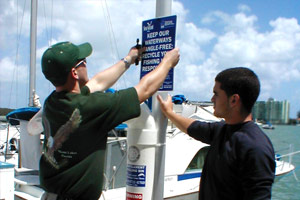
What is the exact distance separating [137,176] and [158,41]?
1040 mm

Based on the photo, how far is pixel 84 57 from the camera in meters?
2.16

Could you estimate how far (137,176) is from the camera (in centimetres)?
255

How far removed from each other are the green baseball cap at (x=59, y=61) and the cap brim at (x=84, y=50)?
40 millimetres

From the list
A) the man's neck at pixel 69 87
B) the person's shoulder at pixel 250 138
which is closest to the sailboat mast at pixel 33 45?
the man's neck at pixel 69 87

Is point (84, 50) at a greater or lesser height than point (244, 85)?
greater

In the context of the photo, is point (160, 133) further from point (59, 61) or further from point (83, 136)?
point (59, 61)

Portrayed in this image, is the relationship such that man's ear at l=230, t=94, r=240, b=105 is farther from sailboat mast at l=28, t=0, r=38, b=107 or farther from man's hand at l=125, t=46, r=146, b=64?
sailboat mast at l=28, t=0, r=38, b=107

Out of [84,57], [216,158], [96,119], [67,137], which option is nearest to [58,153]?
[67,137]

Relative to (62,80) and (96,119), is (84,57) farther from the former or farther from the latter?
(96,119)

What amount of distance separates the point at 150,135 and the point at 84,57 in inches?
30.9

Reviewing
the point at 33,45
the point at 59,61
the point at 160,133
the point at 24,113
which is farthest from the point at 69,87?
the point at 33,45

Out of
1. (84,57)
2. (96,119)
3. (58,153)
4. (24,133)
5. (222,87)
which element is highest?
(84,57)

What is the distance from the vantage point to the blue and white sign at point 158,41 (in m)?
2.59

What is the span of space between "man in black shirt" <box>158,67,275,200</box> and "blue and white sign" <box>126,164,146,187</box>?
0.58m
